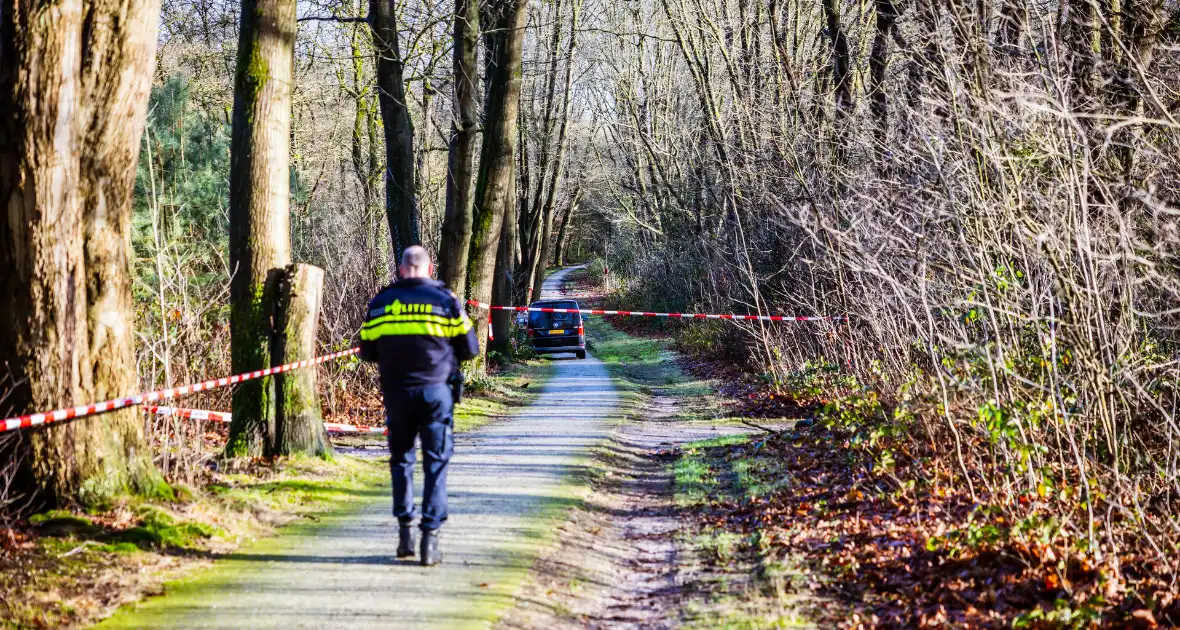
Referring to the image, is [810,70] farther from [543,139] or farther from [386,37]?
[543,139]

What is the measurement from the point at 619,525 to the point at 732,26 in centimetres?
1784

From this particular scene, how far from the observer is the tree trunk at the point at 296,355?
973 cm

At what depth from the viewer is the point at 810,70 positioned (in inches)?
826

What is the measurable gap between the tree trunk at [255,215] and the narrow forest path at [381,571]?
1448mm

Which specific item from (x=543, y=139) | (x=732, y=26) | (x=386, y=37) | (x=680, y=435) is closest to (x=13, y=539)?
(x=680, y=435)

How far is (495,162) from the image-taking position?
19.5 metres

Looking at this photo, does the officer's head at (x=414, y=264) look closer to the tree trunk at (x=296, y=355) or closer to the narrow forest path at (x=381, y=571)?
the narrow forest path at (x=381, y=571)

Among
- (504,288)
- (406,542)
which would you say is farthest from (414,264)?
(504,288)

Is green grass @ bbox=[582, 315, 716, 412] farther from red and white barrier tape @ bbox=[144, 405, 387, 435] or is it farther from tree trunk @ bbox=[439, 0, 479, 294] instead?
red and white barrier tape @ bbox=[144, 405, 387, 435]

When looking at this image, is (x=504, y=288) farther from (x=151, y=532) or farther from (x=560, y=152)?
(x=151, y=532)

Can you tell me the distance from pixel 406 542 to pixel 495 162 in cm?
1334

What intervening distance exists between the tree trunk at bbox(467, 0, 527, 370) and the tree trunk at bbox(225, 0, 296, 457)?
9.06 m

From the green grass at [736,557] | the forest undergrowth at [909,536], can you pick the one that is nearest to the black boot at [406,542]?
the green grass at [736,557]

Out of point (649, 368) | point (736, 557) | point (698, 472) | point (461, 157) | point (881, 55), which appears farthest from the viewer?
point (649, 368)
